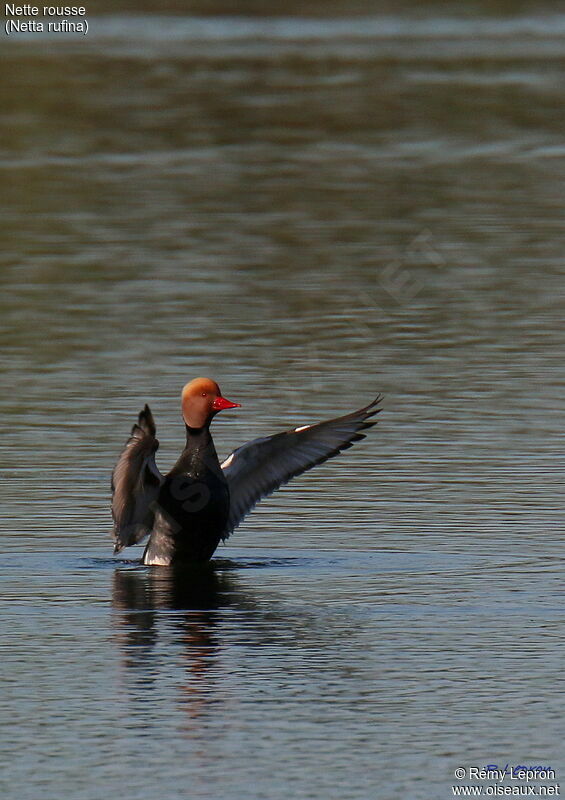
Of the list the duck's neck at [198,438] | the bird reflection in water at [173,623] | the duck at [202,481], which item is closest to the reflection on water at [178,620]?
the bird reflection in water at [173,623]

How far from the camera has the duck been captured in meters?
10.9

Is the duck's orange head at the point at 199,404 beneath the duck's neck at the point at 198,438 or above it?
above

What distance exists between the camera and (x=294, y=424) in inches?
548

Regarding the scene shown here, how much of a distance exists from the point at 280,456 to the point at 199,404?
601 mm

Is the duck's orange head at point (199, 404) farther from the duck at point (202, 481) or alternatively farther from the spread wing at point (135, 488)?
the spread wing at point (135, 488)

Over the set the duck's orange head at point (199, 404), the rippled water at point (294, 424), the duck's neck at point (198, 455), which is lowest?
the rippled water at point (294, 424)

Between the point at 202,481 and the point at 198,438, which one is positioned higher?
the point at 198,438

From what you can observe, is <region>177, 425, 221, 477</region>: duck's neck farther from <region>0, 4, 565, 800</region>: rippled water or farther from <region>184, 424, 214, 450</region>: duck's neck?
<region>0, 4, 565, 800</region>: rippled water

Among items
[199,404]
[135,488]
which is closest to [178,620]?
[135,488]

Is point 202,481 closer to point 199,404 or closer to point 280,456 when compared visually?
point 199,404

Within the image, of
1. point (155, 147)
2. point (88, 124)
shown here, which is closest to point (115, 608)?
point (155, 147)

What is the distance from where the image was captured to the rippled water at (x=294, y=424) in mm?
8000

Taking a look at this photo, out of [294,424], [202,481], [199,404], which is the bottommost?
[294,424]

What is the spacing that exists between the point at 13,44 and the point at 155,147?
13.3 m
